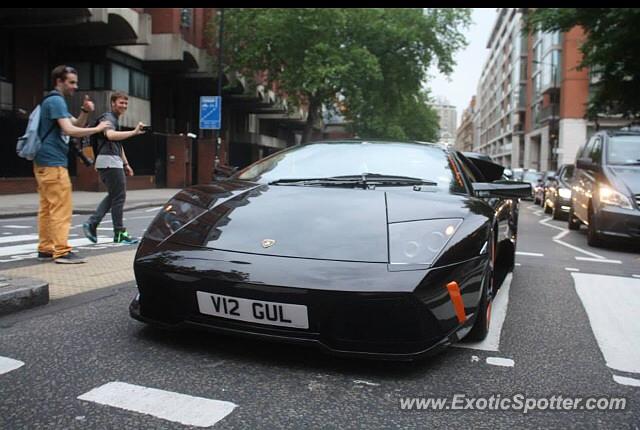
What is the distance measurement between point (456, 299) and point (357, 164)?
148cm

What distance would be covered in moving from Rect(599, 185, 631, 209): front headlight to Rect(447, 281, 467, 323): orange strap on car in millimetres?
6692

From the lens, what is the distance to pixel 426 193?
11.0 ft

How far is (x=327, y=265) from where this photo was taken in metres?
2.61

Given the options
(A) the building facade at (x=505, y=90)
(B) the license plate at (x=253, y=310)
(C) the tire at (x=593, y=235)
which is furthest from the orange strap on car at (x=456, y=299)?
(A) the building facade at (x=505, y=90)

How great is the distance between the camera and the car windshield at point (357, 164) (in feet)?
12.3

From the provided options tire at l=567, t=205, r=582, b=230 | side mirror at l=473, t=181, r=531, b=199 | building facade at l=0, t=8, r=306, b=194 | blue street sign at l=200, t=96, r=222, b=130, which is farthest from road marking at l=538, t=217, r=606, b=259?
blue street sign at l=200, t=96, r=222, b=130

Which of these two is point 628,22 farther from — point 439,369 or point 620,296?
point 439,369

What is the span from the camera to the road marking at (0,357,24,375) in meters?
2.55

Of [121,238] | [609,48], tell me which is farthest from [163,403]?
[609,48]

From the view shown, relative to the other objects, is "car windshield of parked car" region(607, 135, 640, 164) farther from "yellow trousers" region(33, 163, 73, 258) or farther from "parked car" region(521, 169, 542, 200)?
"parked car" region(521, 169, 542, 200)

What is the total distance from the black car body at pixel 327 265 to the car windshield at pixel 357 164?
0.23 metres

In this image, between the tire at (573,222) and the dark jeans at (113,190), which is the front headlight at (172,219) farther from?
the tire at (573,222)

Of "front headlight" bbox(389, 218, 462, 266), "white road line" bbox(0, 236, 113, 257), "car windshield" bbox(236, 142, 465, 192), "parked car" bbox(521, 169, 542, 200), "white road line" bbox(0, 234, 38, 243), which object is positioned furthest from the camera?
"parked car" bbox(521, 169, 542, 200)

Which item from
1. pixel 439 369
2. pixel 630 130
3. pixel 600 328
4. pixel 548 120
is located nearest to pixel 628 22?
pixel 630 130
